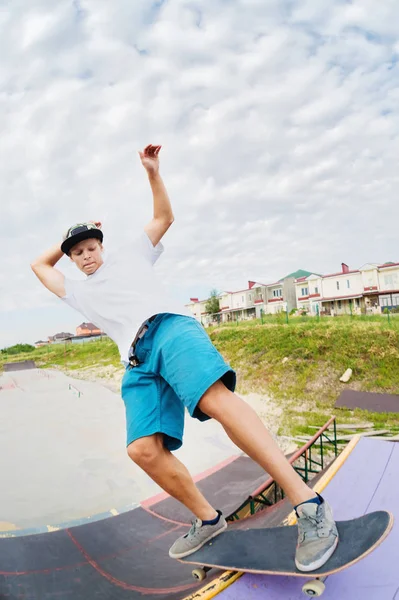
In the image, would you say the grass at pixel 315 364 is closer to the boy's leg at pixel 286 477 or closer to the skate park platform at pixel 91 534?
the skate park platform at pixel 91 534

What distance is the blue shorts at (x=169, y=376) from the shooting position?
1686 millimetres

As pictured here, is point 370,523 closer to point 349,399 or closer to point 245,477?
point 245,477

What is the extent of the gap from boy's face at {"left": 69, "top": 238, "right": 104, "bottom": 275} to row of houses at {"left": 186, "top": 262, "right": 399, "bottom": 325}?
30.5m

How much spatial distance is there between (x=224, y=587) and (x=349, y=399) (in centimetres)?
1263

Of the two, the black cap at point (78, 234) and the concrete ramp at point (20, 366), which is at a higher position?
the black cap at point (78, 234)

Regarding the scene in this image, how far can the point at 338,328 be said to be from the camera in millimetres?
17969

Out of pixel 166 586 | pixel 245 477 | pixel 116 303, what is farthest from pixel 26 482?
pixel 116 303

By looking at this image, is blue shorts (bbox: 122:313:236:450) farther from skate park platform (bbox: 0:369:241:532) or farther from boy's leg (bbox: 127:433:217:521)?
skate park platform (bbox: 0:369:241:532)

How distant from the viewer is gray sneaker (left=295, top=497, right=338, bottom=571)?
155 cm

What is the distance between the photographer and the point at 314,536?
1.59 metres

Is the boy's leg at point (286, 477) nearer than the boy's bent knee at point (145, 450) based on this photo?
Yes

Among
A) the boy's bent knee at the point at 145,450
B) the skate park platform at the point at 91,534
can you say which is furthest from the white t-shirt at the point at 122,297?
the skate park platform at the point at 91,534

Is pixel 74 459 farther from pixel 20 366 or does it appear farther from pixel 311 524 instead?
pixel 20 366

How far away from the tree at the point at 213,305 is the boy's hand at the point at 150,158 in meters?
49.6
